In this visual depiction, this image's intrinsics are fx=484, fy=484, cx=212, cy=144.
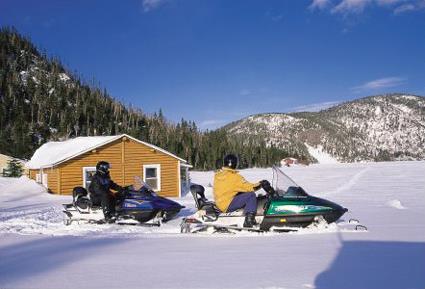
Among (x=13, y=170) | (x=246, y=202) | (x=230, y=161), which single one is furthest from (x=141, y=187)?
(x=13, y=170)

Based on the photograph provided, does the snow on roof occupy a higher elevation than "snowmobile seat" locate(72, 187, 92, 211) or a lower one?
higher

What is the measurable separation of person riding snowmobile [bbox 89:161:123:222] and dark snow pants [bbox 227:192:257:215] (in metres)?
3.59

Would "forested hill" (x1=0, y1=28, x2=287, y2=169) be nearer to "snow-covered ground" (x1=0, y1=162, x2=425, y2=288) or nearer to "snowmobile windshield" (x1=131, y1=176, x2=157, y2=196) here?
"snowmobile windshield" (x1=131, y1=176, x2=157, y2=196)

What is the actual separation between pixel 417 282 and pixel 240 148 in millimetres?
95287

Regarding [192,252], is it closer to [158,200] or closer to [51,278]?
[51,278]

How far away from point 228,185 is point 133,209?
310 centimetres

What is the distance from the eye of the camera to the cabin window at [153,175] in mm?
28609

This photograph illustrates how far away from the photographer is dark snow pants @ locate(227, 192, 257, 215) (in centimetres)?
888

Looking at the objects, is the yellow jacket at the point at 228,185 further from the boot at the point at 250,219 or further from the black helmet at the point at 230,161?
the boot at the point at 250,219

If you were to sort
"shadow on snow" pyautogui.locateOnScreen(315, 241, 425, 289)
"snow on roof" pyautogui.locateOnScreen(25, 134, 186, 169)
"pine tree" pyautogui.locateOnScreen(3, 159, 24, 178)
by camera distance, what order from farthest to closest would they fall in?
"pine tree" pyautogui.locateOnScreen(3, 159, 24, 178) → "snow on roof" pyautogui.locateOnScreen(25, 134, 186, 169) → "shadow on snow" pyautogui.locateOnScreen(315, 241, 425, 289)

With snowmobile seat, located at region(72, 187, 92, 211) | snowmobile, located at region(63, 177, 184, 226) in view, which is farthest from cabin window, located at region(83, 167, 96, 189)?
snowmobile, located at region(63, 177, 184, 226)

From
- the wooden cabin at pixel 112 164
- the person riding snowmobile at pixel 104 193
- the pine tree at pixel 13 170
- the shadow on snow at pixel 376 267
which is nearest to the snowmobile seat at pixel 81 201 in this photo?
Answer: the person riding snowmobile at pixel 104 193

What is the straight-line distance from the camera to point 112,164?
27625 mm

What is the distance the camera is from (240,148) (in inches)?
3925
